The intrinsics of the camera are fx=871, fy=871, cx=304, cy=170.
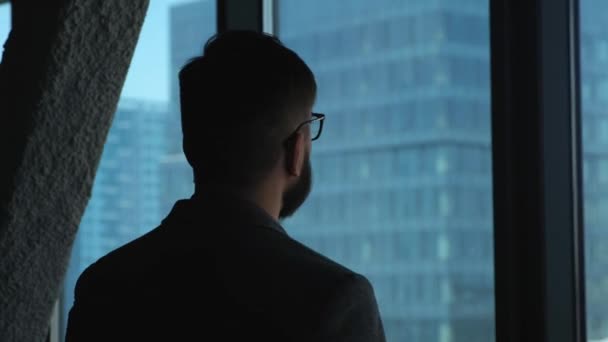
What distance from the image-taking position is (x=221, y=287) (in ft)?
3.43

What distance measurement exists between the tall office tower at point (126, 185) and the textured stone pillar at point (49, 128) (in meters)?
0.59

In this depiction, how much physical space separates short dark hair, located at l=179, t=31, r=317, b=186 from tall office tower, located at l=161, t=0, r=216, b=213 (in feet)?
6.16

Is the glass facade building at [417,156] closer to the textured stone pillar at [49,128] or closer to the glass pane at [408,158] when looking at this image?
the glass pane at [408,158]

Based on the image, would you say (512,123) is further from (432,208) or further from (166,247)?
(166,247)

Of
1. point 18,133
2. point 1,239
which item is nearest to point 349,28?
point 18,133

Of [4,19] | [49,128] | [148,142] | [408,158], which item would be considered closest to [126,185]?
[148,142]

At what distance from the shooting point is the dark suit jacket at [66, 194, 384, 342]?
1000 millimetres

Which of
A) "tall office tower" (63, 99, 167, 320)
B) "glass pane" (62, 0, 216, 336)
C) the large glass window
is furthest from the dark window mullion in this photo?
the large glass window

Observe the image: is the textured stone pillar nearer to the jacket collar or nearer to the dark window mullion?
the dark window mullion

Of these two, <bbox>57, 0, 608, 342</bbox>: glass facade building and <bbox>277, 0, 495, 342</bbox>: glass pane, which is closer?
<bbox>57, 0, 608, 342</bbox>: glass facade building

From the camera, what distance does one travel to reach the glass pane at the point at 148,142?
10.1 feet

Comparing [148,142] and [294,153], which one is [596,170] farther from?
[148,142]

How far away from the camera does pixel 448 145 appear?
2.20 meters

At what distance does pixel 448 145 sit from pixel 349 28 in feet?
1.66
